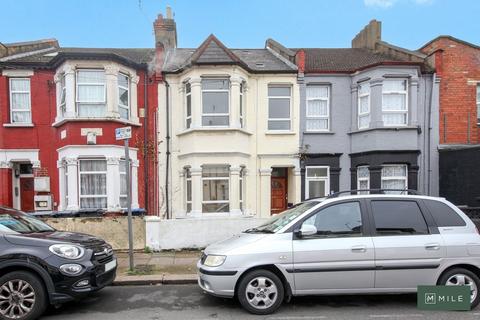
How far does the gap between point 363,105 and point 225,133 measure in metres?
5.53

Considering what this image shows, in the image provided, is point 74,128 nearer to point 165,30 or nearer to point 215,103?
point 215,103

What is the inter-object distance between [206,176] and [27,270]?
24.9ft

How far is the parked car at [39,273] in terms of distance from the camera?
14.4 feet

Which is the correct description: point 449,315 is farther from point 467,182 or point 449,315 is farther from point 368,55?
point 368,55

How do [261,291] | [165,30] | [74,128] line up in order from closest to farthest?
1. [261,291]
2. [74,128]
3. [165,30]

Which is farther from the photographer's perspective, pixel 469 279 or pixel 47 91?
pixel 47 91

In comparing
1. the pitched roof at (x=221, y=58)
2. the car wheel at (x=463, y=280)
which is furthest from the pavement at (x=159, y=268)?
the pitched roof at (x=221, y=58)

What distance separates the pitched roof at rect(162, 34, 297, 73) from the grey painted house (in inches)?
27.8

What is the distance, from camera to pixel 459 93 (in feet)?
41.5

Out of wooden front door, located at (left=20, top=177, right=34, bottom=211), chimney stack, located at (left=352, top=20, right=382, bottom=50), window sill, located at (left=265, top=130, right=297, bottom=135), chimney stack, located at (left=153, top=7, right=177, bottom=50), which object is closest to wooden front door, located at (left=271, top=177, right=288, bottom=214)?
window sill, located at (left=265, top=130, right=297, bottom=135)

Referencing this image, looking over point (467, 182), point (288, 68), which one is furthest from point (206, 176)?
point (467, 182)

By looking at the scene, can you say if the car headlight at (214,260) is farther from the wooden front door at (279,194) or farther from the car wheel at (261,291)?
the wooden front door at (279,194)

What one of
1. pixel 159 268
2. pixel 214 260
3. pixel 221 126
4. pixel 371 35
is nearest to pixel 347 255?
pixel 214 260

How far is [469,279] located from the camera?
4.76m
